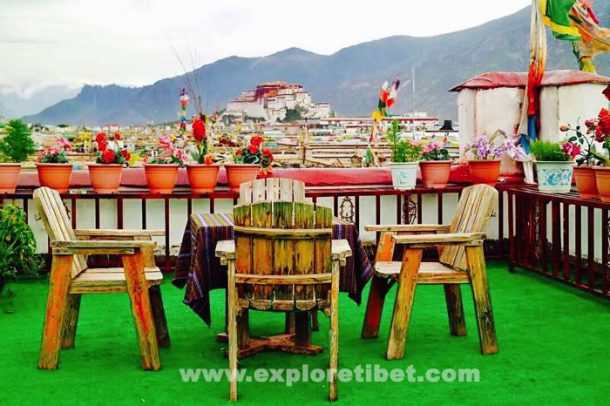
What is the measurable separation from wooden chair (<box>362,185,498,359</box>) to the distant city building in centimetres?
7927

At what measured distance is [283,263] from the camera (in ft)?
12.1

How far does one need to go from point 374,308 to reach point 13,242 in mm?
2694

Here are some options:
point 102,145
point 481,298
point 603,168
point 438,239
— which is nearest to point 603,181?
point 603,168

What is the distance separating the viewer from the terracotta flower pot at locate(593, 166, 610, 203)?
547 cm

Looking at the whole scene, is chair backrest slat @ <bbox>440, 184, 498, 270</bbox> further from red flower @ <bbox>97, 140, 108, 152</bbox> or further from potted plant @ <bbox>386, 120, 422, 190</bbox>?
red flower @ <bbox>97, 140, 108, 152</bbox>

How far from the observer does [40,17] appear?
50.4 ft

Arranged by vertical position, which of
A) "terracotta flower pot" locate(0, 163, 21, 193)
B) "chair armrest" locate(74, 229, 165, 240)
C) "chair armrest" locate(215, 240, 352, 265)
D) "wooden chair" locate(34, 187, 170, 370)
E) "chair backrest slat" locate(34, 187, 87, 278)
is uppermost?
"terracotta flower pot" locate(0, 163, 21, 193)

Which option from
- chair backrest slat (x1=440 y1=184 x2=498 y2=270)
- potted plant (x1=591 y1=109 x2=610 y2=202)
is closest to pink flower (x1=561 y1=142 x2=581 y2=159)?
potted plant (x1=591 y1=109 x2=610 y2=202)

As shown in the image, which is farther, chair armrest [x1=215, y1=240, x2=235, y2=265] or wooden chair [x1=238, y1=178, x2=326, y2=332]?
wooden chair [x1=238, y1=178, x2=326, y2=332]

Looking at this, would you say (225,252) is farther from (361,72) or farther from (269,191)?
(361,72)

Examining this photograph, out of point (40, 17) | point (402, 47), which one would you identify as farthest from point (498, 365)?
point (402, 47)

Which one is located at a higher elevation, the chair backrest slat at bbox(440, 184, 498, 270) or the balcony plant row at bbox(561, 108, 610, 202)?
the balcony plant row at bbox(561, 108, 610, 202)

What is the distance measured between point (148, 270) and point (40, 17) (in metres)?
12.0

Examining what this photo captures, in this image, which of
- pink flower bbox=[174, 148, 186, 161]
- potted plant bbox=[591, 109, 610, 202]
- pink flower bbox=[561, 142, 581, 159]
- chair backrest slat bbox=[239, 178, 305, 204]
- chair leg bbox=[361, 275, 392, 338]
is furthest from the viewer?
pink flower bbox=[174, 148, 186, 161]
